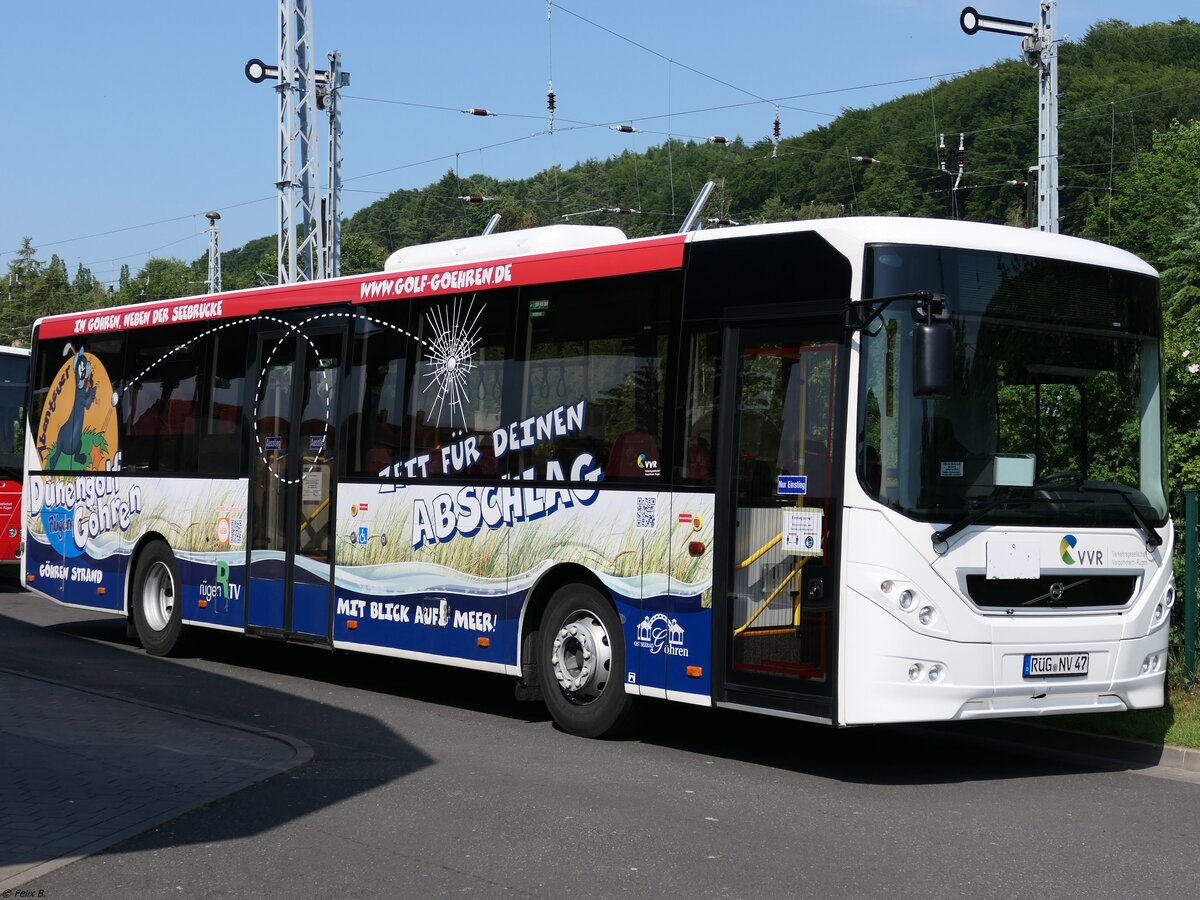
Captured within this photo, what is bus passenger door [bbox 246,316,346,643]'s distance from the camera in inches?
528

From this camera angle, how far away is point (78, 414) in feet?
55.5

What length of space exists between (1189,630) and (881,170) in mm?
54396

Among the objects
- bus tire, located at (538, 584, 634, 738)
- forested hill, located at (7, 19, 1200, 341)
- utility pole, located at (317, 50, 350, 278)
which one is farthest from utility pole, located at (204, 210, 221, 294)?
bus tire, located at (538, 584, 634, 738)

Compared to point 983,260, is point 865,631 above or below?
below

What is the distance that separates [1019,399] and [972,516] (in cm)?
93

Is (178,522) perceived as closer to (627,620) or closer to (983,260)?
(627,620)

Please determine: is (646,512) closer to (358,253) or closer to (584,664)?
(584,664)

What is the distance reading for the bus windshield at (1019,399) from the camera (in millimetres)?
9188

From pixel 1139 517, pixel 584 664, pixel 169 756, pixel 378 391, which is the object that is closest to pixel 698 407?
pixel 584 664

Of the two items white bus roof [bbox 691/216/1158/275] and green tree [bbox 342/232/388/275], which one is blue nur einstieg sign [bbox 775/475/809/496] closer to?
white bus roof [bbox 691/216/1158/275]

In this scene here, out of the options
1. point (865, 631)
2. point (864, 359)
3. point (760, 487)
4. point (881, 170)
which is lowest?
point (865, 631)

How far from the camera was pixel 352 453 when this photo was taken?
13.2 metres

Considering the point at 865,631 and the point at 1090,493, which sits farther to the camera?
the point at 1090,493

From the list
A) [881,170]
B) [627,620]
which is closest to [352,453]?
[627,620]
